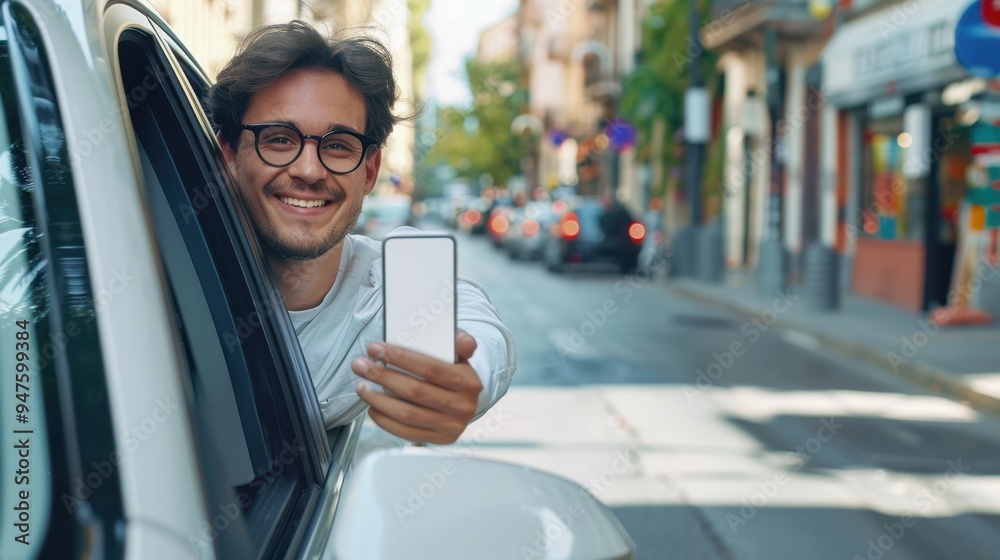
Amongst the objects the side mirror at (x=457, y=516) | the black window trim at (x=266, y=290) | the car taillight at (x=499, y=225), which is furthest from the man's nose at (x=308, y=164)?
the car taillight at (x=499, y=225)

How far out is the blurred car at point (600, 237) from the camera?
2506cm

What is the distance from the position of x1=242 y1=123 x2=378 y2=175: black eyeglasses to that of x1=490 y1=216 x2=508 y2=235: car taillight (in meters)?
35.9

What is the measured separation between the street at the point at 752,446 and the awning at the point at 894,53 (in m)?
4.61

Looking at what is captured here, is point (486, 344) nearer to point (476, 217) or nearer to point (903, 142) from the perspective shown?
point (903, 142)

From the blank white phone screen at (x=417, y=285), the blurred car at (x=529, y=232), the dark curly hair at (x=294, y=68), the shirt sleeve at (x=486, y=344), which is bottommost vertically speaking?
the blurred car at (x=529, y=232)

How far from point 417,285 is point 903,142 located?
18051 mm

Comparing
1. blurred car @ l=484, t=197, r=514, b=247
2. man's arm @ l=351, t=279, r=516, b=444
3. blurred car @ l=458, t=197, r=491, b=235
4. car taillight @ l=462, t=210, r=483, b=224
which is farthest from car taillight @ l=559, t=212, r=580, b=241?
car taillight @ l=462, t=210, r=483, b=224

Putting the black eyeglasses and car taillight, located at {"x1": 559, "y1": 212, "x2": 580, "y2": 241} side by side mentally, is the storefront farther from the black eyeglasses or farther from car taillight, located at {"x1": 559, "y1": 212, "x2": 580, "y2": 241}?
the black eyeglasses

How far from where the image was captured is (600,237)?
82.3 feet

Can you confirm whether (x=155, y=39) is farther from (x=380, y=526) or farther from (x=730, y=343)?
(x=730, y=343)

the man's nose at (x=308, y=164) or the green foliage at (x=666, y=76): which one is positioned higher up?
the green foliage at (x=666, y=76)

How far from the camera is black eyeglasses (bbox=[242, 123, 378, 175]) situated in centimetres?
190

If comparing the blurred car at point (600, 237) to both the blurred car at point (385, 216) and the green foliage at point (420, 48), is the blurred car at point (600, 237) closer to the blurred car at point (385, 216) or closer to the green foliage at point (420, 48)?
the blurred car at point (385, 216)

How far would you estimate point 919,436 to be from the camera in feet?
25.7
